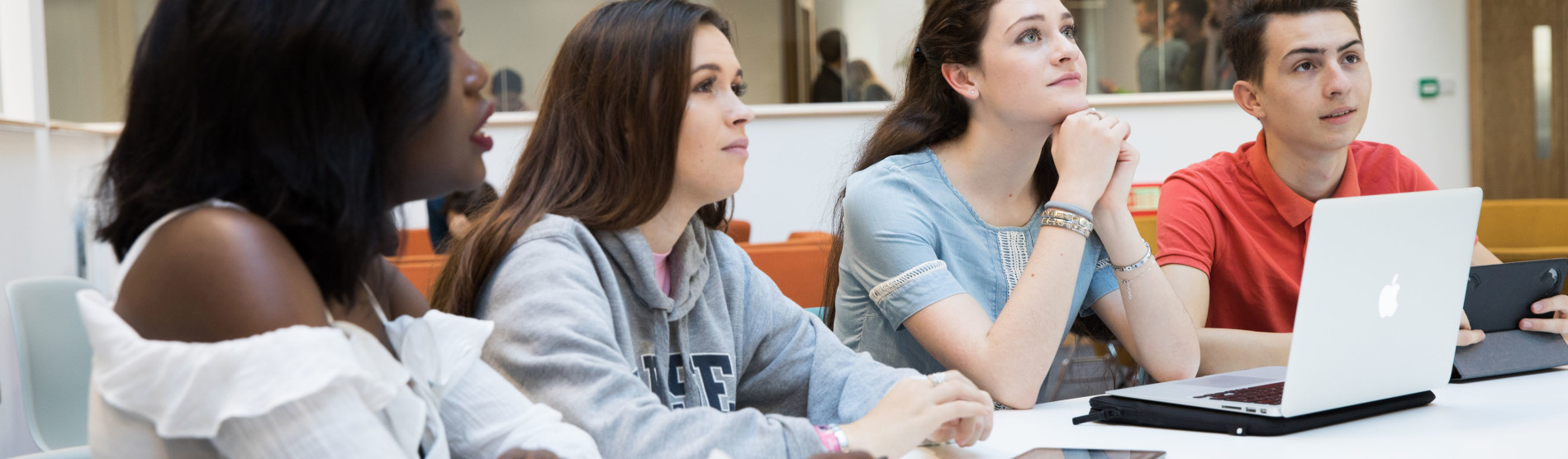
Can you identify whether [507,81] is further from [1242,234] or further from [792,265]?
[1242,234]

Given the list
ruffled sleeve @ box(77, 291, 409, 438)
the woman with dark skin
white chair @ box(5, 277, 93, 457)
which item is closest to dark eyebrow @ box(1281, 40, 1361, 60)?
the woman with dark skin

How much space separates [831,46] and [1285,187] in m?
4.47

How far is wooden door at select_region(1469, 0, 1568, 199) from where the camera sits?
598 centimetres

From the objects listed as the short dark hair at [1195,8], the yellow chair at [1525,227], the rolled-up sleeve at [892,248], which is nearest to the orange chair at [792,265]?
the rolled-up sleeve at [892,248]

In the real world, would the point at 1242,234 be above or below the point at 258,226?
below

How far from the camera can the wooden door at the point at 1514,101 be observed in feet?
19.6

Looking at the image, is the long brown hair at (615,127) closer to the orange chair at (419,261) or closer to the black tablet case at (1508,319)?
the orange chair at (419,261)

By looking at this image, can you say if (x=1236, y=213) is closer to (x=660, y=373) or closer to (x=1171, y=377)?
(x=1171, y=377)

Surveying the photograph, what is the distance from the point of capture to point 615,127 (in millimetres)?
1138

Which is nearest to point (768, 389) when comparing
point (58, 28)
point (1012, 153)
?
point (1012, 153)

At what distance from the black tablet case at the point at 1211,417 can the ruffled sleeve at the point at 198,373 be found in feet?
2.80

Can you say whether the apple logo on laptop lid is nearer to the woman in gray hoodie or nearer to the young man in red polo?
the woman in gray hoodie

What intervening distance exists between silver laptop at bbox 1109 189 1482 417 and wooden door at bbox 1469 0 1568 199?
5.76m

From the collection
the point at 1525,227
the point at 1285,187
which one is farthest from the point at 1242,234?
the point at 1525,227
